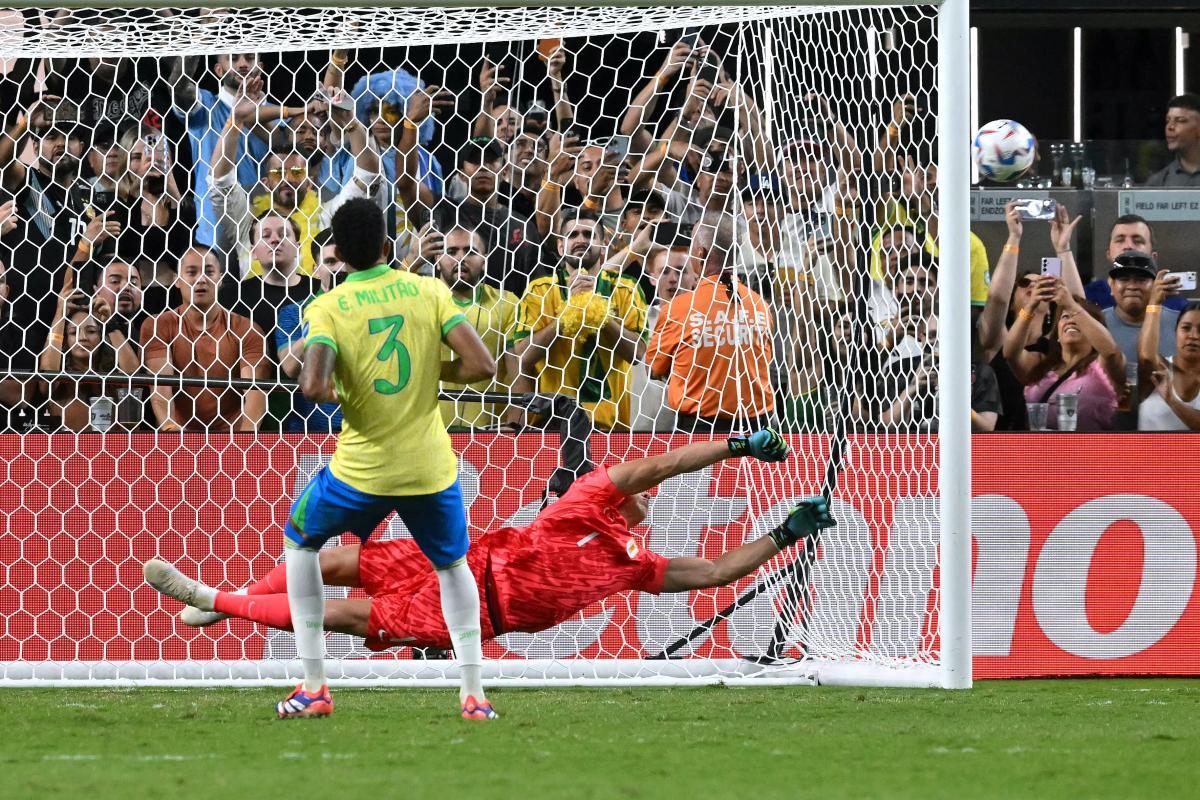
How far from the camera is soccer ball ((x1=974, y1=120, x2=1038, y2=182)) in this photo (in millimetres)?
8250

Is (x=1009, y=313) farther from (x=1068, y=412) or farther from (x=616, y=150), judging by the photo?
(x=616, y=150)

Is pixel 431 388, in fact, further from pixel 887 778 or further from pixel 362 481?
pixel 887 778

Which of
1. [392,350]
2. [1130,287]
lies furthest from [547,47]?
[392,350]

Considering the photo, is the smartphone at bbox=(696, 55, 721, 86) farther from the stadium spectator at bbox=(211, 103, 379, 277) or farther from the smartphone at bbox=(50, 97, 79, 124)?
the smartphone at bbox=(50, 97, 79, 124)

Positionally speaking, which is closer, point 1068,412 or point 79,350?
point 79,350

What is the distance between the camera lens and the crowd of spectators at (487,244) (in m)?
7.32

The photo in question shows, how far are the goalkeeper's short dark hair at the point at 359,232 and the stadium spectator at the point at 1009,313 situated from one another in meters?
4.19

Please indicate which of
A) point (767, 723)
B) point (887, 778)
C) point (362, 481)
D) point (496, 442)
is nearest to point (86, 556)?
point (496, 442)

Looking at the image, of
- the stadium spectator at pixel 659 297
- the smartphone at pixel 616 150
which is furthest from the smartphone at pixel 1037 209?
the smartphone at pixel 616 150

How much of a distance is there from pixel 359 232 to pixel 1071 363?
4.62m

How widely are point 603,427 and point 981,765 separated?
148 inches

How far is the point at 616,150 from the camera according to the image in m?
7.84

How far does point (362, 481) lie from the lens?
4.94 metres

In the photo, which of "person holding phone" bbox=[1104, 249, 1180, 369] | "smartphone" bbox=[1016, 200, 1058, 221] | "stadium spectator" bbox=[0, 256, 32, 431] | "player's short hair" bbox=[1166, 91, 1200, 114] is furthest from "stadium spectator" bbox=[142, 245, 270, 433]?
"player's short hair" bbox=[1166, 91, 1200, 114]
